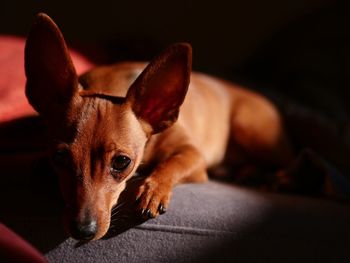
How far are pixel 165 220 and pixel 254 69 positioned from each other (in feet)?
5.72

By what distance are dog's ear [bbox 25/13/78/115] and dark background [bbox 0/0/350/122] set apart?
1119 mm

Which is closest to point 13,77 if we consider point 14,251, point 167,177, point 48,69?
point 48,69

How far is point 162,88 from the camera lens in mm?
Result: 1496

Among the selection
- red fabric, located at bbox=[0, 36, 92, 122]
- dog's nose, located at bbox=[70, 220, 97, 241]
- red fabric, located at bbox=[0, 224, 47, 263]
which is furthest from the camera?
red fabric, located at bbox=[0, 36, 92, 122]

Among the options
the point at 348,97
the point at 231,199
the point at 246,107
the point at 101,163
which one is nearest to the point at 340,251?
the point at 231,199

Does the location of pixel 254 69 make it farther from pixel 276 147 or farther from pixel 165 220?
pixel 165 220

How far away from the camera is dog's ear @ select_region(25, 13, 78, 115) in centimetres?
136

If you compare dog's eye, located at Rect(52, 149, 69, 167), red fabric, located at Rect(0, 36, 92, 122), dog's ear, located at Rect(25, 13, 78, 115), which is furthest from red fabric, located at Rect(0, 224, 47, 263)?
red fabric, located at Rect(0, 36, 92, 122)

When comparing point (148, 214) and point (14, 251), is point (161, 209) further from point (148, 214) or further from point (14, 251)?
point (14, 251)

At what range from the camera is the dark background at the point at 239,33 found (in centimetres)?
270

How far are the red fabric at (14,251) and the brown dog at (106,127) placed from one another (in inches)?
6.1

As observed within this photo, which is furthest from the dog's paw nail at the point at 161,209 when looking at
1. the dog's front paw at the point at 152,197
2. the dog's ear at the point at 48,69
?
the dog's ear at the point at 48,69

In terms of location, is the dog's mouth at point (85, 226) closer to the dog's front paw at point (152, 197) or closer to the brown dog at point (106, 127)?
the brown dog at point (106, 127)

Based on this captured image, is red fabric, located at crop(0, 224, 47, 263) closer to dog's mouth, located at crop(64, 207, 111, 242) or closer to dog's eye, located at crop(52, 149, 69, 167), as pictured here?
dog's mouth, located at crop(64, 207, 111, 242)
